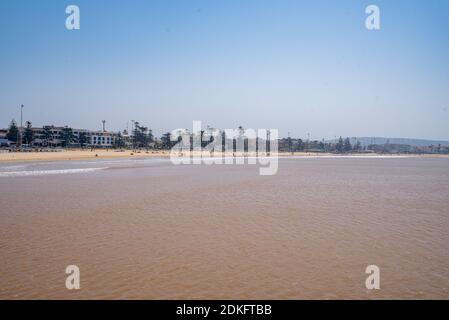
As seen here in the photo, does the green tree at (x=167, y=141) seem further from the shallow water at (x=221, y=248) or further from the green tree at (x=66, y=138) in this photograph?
the shallow water at (x=221, y=248)

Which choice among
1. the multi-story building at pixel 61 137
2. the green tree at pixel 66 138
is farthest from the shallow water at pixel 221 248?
the multi-story building at pixel 61 137

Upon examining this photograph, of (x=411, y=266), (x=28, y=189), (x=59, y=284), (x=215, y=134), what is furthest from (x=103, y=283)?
(x=215, y=134)

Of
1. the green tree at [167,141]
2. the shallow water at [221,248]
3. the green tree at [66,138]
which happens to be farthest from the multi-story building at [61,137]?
the shallow water at [221,248]

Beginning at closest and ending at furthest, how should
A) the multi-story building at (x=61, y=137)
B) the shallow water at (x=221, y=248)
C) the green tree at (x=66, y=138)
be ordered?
the shallow water at (x=221, y=248)
the green tree at (x=66, y=138)
the multi-story building at (x=61, y=137)

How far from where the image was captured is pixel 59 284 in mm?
5547

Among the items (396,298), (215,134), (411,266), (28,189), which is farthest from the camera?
(215,134)

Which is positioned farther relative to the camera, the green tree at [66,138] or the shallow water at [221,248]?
the green tree at [66,138]

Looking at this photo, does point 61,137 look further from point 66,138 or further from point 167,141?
point 167,141

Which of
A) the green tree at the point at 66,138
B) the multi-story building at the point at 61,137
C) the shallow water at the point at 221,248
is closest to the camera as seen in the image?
the shallow water at the point at 221,248

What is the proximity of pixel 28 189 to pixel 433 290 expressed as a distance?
17.8m

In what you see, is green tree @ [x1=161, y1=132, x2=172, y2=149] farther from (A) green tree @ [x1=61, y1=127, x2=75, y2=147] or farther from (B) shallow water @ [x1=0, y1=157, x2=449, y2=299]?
(B) shallow water @ [x1=0, y1=157, x2=449, y2=299]

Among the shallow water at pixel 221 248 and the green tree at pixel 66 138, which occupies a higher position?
the green tree at pixel 66 138

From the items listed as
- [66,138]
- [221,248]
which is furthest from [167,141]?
[221,248]
